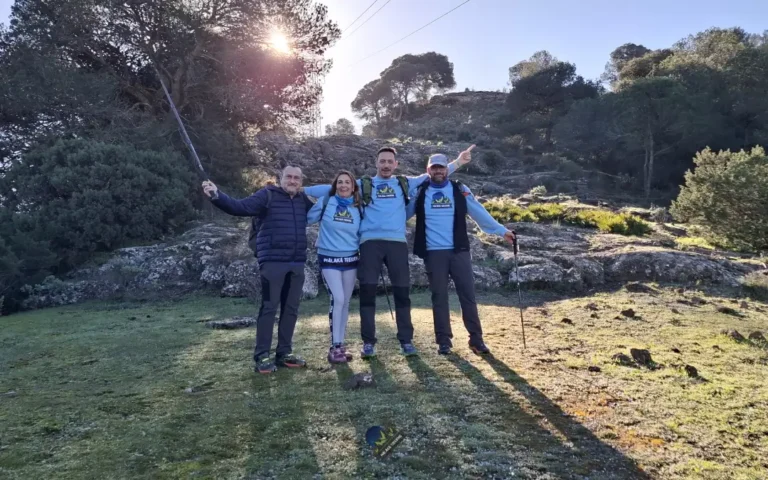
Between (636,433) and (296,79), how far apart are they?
16.9 meters

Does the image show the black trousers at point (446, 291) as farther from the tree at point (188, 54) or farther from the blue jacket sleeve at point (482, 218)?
the tree at point (188, 54)

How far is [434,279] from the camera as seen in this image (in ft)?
15.6

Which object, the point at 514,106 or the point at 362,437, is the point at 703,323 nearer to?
the point at 362,437

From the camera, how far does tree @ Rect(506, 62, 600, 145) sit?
156ft

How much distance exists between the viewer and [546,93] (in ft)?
158

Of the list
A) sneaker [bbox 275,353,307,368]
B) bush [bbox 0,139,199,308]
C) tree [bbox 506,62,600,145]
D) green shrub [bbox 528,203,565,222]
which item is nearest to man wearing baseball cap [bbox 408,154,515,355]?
sneaker [bbox 275,353,307,368]

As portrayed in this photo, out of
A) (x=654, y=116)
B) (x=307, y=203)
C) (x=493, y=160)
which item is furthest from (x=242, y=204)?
(x=654, y=116)

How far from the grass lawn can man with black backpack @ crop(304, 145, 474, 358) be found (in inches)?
12.2

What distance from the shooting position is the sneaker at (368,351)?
15.1 feet

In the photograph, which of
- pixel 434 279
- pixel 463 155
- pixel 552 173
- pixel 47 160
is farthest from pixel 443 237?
pixel 552 173

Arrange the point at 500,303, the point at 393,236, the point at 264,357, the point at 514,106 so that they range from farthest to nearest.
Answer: the point at 514,106 → the point at 500,303 → the point at 393,236 → the point at 264,357

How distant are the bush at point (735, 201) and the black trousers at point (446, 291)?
9589mm

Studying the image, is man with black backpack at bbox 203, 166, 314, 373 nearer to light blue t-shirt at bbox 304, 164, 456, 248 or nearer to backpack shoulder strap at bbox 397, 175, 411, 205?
light blue t-shirt at bbox 304, 164, 456, 248

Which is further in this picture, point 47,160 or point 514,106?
point 514,106
